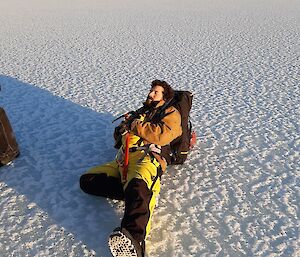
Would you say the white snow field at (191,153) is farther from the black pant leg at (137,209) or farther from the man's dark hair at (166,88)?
the man's dark hair at (166,88)

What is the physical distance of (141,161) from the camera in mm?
3008

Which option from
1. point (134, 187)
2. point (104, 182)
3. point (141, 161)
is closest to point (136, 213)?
point (134, 187)

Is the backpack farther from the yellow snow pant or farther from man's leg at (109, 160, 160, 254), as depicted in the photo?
man's leg at (109, 160, 160, 254)

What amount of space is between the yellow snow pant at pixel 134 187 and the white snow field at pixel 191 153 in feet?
0.46

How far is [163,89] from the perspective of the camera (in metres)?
3.39

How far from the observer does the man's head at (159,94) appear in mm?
3342

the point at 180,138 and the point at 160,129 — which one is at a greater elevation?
the point at 160,129

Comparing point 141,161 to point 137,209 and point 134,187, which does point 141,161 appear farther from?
point 137,209

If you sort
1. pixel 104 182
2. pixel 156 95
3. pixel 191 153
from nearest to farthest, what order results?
pixel 104 182 → pixel 156 95 → pixel 191 153

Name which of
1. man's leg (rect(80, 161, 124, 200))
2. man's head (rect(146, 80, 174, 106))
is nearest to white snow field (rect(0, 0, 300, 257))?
man's leg (rect(80, 161, 124, 200))

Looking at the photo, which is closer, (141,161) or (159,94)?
(141,161)

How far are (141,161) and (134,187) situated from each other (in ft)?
1.22

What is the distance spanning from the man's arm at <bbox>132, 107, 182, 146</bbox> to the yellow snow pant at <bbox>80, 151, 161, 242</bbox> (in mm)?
154

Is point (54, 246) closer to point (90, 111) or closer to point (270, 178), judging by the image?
point (270, 178)
